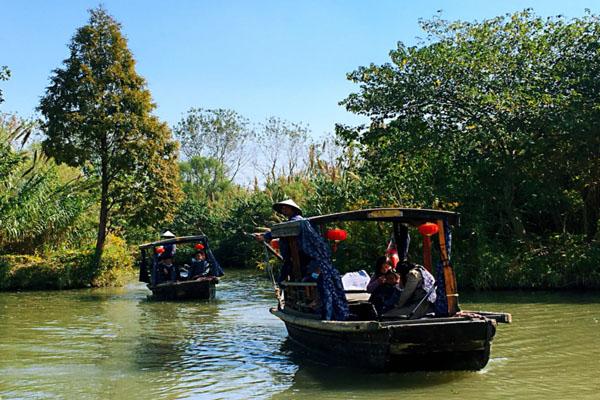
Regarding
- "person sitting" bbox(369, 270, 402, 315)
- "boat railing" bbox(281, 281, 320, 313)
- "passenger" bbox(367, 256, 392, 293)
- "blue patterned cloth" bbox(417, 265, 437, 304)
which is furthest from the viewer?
"passenger" bbox(367, 256, 392, 293)

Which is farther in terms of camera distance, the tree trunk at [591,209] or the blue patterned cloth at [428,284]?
the tree trunk at [591,209]

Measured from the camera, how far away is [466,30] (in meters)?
21.2

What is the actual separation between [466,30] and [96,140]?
Answer: 12409mm

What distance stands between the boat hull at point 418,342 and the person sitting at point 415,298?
0.55m

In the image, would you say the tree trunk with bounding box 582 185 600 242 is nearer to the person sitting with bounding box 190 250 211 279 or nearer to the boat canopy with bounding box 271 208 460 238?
the person sitting with bounding box 190 250 211 279

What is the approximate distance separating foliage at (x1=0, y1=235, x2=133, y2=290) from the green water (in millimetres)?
4957

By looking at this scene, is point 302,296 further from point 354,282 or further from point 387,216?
point 354,282

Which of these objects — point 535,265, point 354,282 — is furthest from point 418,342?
point 535,265

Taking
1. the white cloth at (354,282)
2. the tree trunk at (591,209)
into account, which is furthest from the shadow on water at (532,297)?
the white cloth at (354,282)

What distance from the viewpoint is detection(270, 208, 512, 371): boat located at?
844cm

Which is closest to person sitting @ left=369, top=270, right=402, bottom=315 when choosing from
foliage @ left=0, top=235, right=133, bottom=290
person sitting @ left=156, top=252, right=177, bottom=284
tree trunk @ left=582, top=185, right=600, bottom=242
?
person sitting @ left=156, top=252, right=177, bottom=284

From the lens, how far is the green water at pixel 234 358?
8531mm

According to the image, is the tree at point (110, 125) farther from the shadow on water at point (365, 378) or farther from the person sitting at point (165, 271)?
the shadow on water at point (365, 378)

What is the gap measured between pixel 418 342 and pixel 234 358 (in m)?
3.42
